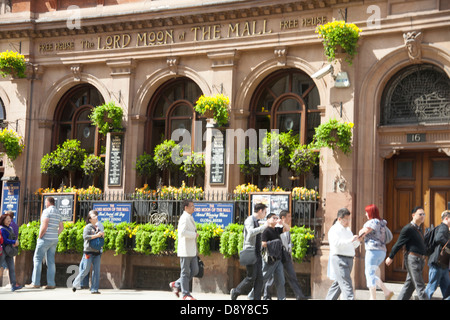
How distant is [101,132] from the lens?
18594mm

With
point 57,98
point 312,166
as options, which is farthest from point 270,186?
point 57,98

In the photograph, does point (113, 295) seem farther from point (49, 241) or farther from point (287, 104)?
point (287, 104)

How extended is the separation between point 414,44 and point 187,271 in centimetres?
727

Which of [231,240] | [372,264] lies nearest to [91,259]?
[231,240]

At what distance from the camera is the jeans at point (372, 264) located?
39.7ft

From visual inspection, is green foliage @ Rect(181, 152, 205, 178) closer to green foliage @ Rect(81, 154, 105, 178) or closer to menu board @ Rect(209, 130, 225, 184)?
menu board @ Rect(209, 130, 225, 184)

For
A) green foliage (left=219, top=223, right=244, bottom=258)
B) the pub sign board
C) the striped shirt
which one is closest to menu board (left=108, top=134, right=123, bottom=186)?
the pub sign board

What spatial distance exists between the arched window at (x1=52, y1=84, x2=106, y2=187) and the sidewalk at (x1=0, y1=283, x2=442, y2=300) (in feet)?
14.4

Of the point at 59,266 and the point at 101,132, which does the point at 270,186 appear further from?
the point at 59,266

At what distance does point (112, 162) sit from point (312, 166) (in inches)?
225

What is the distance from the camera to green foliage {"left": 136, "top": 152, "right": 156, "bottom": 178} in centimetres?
1831

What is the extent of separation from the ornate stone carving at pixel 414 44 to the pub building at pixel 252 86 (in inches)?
1.0

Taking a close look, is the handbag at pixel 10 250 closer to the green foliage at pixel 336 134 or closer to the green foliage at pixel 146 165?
the green foliage at pixel 146 165
